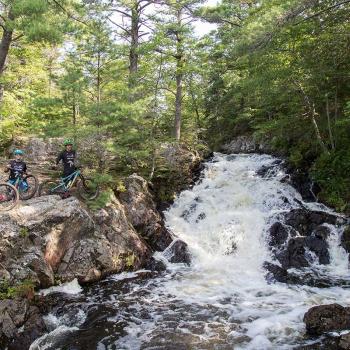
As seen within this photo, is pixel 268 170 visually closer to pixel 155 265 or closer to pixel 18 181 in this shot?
pixel 155 265

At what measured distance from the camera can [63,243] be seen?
12305 mm

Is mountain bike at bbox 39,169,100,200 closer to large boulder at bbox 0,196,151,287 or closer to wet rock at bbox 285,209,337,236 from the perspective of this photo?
large boulder at bbox 0,196,151,287

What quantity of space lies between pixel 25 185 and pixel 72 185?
160cm

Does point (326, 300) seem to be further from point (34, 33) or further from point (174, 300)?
point (34, 33)

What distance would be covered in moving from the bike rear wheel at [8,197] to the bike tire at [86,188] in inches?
109

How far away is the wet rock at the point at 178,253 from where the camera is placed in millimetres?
14866

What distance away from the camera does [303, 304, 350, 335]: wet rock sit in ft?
29.3

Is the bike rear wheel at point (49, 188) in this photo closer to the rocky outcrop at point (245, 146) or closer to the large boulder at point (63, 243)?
the large boulder at point (63, 243)

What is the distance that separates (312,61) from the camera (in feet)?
52.9

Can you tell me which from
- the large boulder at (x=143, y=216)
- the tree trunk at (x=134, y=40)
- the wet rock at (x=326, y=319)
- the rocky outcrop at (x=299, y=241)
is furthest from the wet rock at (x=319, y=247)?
the tree trunk at (x=134, y=40)

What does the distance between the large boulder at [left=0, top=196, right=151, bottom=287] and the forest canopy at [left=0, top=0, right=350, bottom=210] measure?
9.39 ft

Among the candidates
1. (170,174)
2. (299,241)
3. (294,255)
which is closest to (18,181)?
(170,174)

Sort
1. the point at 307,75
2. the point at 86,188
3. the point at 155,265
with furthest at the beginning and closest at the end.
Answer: the point at 307,75, the point at 86,188, the point at 155,265

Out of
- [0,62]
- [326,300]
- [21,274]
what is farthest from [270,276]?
[0,62]
